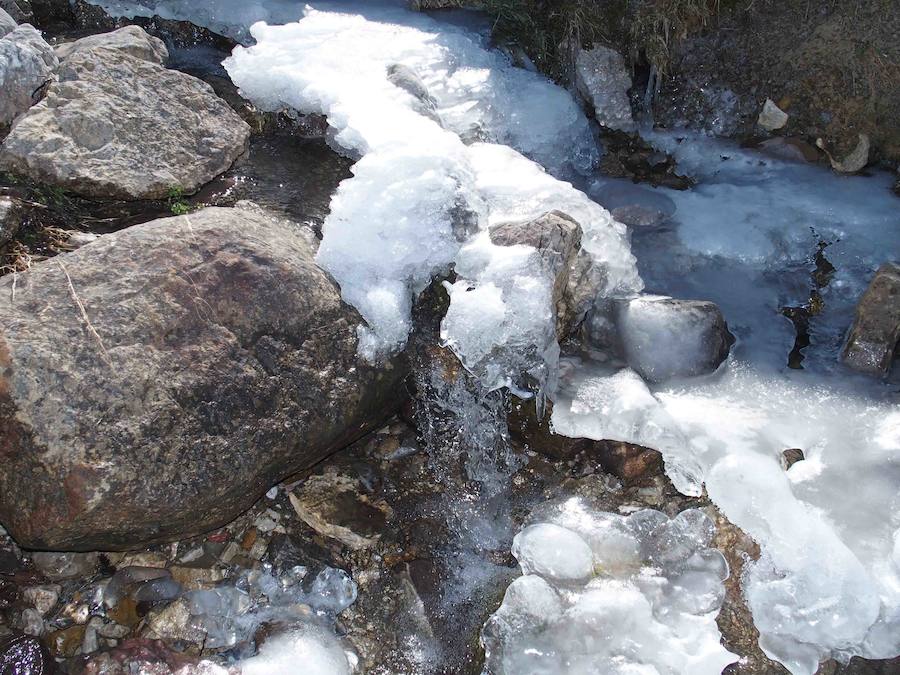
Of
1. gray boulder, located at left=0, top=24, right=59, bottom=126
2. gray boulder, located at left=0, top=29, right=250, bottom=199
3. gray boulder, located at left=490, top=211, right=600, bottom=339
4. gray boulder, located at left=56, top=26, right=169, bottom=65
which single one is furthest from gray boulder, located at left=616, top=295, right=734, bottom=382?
gray boulder, located at left=0, top=24, right=59, bottom=126

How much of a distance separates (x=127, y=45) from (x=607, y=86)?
3.57 m

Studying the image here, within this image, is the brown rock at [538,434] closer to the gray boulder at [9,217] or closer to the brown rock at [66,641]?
the brown rock at [66,641]

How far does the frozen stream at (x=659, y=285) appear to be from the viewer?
3.13 m

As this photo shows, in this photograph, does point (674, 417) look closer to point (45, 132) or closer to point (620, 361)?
point (620, 361)

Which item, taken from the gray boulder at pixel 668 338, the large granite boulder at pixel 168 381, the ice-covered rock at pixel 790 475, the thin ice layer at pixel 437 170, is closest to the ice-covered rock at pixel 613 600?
the ice-covered rock at pixel 790 475

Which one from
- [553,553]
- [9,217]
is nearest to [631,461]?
[553,553]

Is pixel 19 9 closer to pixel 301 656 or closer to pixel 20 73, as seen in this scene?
pixel 20 73

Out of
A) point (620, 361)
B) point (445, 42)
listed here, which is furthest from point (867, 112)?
point (445, 42)

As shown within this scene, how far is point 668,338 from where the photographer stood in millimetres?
4098

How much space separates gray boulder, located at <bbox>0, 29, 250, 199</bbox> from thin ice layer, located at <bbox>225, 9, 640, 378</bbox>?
2.65 feet

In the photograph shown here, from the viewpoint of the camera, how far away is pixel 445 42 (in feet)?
21.4

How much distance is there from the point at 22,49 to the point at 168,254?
211 cm

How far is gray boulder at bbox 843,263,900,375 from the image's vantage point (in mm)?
4098

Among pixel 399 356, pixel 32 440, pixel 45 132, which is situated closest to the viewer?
pixel 32 440
